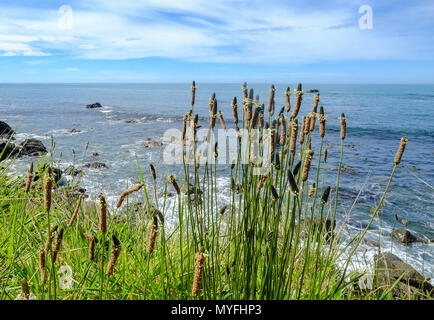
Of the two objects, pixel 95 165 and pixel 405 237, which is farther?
pixel 95 165

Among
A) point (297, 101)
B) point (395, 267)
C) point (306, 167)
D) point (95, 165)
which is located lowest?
point (395, 267)

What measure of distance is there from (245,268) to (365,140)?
20.9m

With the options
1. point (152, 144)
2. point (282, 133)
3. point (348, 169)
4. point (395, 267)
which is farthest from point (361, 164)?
point (282, 133)

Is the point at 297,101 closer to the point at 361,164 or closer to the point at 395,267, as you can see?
the point at 395,267

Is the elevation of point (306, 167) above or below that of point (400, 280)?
above

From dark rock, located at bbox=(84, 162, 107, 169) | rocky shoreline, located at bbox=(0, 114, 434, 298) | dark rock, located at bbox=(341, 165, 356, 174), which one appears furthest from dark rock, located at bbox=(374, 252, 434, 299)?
dark rock, located at bbox=(84, 162, 107, 169)

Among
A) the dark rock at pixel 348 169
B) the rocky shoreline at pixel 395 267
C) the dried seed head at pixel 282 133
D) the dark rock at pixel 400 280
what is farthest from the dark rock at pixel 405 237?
the dried seed head at pixel 282 133

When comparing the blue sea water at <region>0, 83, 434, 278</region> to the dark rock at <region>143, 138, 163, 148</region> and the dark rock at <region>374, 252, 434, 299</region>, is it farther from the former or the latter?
the dark rock at <region>143, 138, 163, 148</region>

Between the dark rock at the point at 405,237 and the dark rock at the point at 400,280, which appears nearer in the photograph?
the dark rock at the point at 400,280

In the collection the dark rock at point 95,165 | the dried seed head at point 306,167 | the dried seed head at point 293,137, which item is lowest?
the dark rock at point 95,165

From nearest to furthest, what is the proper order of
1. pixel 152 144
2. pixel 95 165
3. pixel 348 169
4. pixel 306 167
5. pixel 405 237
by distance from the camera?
pixel 306 167
pixel 405 237
pixel 95 165
pixel 348 169
pixel 152 144

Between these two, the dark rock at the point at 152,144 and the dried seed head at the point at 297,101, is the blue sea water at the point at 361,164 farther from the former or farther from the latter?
the dark rock at the point at 152,144

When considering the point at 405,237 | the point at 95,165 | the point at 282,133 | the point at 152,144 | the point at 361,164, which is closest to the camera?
the point at 282,133

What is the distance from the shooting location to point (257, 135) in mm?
1724
